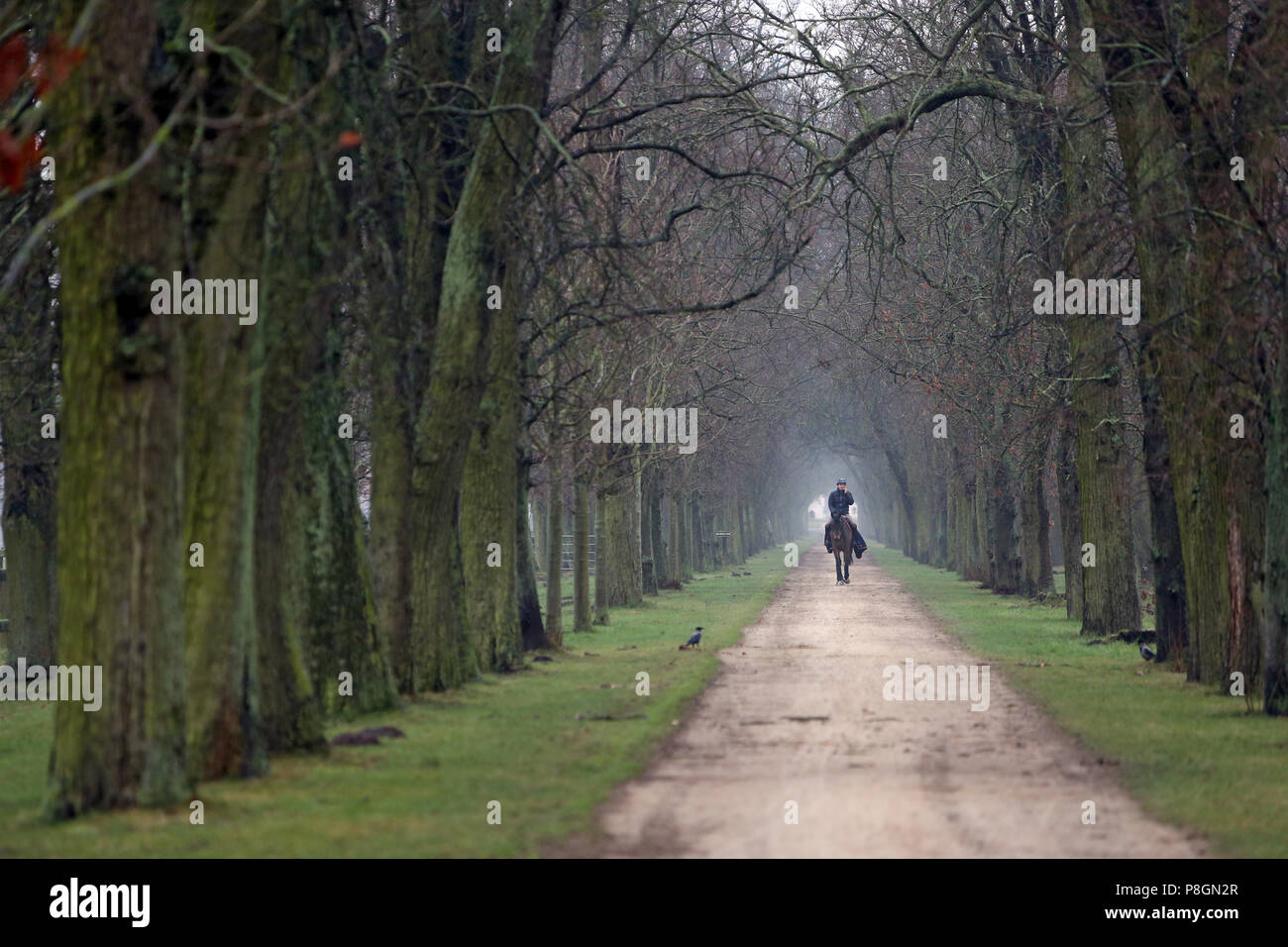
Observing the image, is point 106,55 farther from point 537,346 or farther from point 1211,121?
point 537,346

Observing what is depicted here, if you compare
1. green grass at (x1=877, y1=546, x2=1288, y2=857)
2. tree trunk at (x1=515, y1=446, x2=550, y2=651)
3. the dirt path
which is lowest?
green grass at (x1=877, y1=546, x2=1288, y2=857)

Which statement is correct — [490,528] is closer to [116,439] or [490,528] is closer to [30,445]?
[30,445]

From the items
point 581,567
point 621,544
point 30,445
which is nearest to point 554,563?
point 581,567

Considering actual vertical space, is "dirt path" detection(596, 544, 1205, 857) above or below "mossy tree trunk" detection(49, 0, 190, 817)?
below

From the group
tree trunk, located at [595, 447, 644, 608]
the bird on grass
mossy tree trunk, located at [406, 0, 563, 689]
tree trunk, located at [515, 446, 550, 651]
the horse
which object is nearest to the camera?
mossy tree trunk, located at [406, 0, 563, 689]

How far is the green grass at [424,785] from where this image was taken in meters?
8.84

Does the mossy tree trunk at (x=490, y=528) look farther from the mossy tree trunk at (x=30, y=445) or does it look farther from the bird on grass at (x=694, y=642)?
the mossy tree trunk at (x=30, y=445)

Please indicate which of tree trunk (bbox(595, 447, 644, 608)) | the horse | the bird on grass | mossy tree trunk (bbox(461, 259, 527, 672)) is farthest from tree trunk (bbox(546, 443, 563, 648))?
the horse

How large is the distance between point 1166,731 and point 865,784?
409cm

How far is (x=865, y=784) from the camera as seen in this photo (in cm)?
1088

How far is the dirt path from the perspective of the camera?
8781 mm

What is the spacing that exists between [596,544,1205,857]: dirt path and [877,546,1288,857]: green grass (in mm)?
260

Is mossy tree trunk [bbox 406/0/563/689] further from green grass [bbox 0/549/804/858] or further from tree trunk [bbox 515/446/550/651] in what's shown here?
tree trunk [bbox 515/446/550/651]
